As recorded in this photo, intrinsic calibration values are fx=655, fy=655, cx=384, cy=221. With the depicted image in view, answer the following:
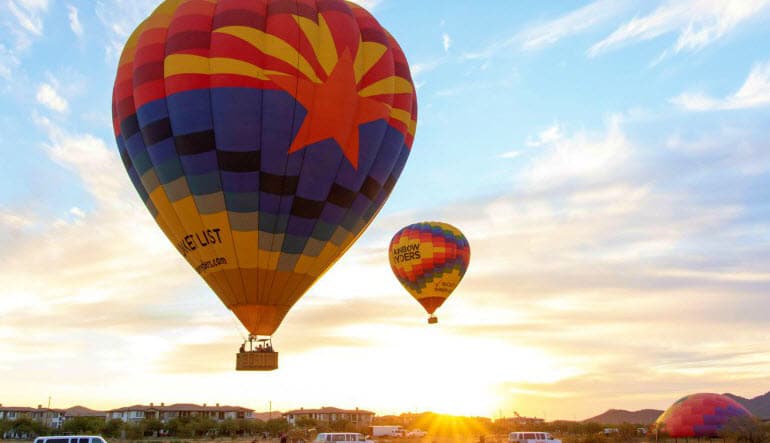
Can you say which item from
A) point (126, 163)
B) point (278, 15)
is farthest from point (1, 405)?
point (278, 15)

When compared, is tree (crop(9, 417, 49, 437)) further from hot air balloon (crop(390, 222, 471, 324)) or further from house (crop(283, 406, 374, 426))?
hot air balloon (crop(390, 222, 471, 324))

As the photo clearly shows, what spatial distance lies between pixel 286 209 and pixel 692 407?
4571 centimetres

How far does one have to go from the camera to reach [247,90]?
21.1 m

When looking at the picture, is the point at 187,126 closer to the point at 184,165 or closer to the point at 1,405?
the point at 184,165

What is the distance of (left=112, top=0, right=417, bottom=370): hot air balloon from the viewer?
21328 mm

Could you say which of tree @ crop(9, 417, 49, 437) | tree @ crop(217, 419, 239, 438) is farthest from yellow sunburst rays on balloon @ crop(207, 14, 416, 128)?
tree @ crop(9, 417, 49, 437)

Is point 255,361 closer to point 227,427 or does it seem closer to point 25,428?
point 227,427

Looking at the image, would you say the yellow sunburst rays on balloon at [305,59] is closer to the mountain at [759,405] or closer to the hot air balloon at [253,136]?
the hot air balloon at [253,136]

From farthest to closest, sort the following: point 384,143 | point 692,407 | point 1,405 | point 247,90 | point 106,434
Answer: point 1,405
point 106,434
point 692,407
point 384,143
point 247,90

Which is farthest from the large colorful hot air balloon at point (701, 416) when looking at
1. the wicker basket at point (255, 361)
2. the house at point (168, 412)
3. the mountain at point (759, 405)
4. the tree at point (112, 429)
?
the mountain at point (759, 405)

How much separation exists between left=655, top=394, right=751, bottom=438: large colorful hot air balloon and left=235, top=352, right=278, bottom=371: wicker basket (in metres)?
43.4

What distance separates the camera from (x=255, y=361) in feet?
73.2

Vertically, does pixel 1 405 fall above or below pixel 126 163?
below

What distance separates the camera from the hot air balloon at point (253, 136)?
840 inches
